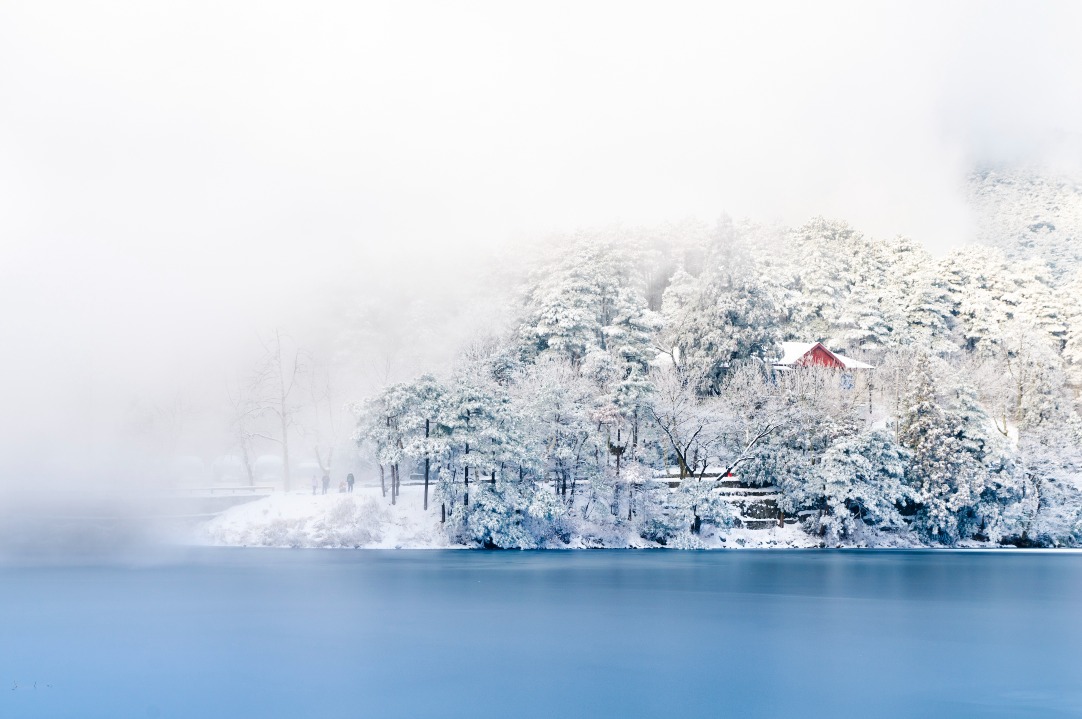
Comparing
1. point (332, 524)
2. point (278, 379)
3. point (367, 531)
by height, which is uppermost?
point (278, 379)

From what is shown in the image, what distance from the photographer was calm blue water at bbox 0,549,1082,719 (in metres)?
19.4

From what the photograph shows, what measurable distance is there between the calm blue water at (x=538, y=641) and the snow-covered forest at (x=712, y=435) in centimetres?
874

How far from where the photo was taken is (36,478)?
58.2 m

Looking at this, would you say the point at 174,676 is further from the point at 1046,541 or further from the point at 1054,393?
the point at 1054,393

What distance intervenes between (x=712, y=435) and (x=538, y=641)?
112ft

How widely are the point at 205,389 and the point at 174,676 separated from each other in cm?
5377

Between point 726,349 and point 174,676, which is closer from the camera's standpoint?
point 174,676

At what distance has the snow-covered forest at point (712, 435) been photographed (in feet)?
169

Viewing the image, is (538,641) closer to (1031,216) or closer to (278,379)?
(278,379)

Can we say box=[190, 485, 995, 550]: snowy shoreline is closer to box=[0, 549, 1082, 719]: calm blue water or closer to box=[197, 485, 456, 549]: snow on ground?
box=[197, 485, 456, 549]: snow on ground

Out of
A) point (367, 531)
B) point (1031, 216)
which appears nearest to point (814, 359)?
point (367, 531)

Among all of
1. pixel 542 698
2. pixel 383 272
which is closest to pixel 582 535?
pixel 542 698

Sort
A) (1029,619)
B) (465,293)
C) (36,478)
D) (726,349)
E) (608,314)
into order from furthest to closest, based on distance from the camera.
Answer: (465,293) → (608,314) → (726,349) → (36,478) → (1029,619)

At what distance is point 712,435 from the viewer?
2292 inches
